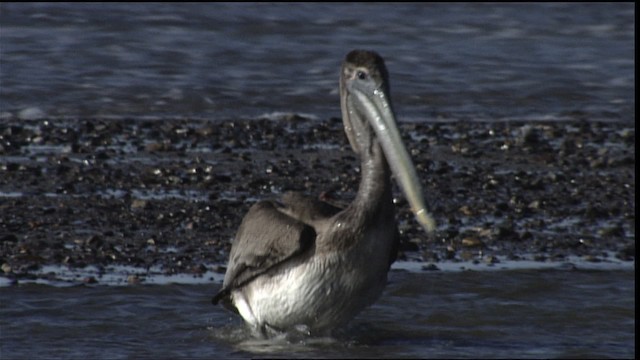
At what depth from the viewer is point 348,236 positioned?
624cm

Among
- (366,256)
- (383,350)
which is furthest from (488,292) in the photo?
(366,256)

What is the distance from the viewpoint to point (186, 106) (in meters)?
13.9

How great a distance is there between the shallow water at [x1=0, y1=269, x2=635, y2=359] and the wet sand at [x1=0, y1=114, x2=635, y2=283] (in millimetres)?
401

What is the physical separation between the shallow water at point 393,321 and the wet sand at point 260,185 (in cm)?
40

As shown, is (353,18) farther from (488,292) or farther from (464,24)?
(488,292)

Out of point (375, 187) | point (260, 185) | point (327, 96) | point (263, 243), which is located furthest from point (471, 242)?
point (327, 96)

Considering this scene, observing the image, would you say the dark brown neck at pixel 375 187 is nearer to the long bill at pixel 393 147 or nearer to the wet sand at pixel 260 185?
the long bill at pixel 393 147

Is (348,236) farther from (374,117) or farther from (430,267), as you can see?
(430,267)

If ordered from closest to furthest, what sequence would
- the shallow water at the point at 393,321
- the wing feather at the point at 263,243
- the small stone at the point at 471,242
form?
the wing feather at the point at 263,243, the shallow water at the point at 393,321, the small stone at the point at 471,242

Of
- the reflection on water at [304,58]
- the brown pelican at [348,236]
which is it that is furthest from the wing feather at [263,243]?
the reflection on water at [304,58]

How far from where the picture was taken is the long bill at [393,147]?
6.10 meters

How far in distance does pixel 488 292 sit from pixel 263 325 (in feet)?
5.31

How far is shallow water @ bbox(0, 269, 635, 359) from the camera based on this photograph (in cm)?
675

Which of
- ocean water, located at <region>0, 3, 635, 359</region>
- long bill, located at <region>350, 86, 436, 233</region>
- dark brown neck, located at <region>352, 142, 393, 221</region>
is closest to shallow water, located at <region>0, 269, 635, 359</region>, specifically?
ocean water, located at <region>0, 3, 635, 359</region>
